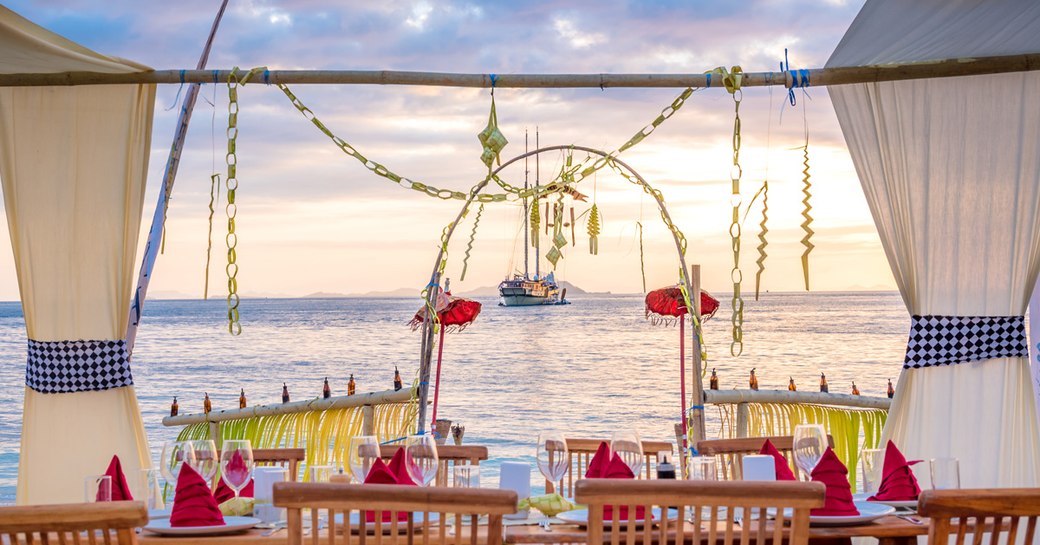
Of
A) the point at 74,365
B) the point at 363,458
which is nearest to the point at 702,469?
the point at 363,458

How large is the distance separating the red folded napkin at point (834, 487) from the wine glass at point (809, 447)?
0.18 feet

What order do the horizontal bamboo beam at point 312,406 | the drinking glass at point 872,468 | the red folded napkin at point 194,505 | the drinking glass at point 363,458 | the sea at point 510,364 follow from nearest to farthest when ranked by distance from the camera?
the red folded napkin at point 194,505, the drinking glass at point 363,458, the drinking glass at point 872,468, the horizontal bamboo beam at point 312,406, the sea at point 510,364

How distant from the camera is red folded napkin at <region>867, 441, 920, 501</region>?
285 centimetres

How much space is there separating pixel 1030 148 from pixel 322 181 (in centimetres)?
1605

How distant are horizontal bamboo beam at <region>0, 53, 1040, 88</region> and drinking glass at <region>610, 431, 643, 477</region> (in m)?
1.44

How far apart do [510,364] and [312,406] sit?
17983 millimetres

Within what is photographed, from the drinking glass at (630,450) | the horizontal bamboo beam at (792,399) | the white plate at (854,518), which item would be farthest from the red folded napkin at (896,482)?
the horizontal bamboo beam at (792,399)

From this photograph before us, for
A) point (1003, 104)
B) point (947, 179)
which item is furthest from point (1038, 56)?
point (947, 179)

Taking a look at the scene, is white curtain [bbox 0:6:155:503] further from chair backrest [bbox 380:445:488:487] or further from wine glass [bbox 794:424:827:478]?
wine glass [bbox 794:424:827:478]

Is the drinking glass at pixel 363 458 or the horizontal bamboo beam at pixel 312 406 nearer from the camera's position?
the drinking glass at pixel 363 458

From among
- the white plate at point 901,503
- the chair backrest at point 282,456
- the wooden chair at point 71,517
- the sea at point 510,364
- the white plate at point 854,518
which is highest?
the wooden chair at point 71,517

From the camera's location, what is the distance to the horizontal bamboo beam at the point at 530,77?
3.63 m

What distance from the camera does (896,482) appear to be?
2873 mm

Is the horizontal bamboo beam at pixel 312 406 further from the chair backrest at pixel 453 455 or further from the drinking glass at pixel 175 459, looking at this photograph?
the drinking glass at pixel 175 459
